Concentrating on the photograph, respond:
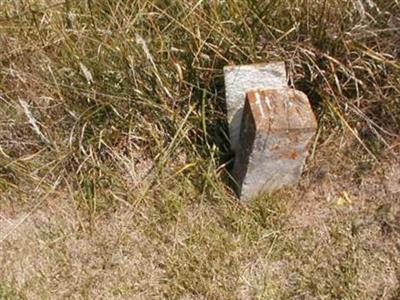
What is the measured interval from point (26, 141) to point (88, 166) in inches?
12.7

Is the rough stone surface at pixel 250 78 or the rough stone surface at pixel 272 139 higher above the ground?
the rough stone surface at pixel 250 78

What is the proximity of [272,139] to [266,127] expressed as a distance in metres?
0.07

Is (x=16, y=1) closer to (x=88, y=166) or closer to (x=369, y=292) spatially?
(x=88, y=166)

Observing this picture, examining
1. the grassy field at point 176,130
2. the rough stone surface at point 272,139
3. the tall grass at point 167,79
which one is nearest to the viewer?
the rough stone surface at point 272,139

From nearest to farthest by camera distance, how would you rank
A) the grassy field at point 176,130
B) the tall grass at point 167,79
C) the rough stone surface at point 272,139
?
the rough stone surface at point 272,139
the grassy field at point 176,130
the tall grass at point 167,79

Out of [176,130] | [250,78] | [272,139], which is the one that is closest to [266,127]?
A: [272,139]

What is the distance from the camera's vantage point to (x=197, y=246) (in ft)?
7.14

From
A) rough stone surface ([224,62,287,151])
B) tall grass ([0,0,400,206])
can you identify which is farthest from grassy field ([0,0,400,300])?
rough stone surface ([224,62,287,151])

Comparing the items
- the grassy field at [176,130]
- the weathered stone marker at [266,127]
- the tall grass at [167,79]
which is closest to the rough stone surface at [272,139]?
the weathered stone marker at [266,127]

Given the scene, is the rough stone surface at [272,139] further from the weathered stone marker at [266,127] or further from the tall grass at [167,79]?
the tall grass at [167,79]

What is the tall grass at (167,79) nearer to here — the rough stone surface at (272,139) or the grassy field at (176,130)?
the grassy field at (176,130)

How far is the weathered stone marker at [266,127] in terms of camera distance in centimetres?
203

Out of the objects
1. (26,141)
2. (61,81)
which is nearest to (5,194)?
(26,141)

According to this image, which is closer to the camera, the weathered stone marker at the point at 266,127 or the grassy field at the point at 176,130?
the weathered stone marker at the point at 266,127
